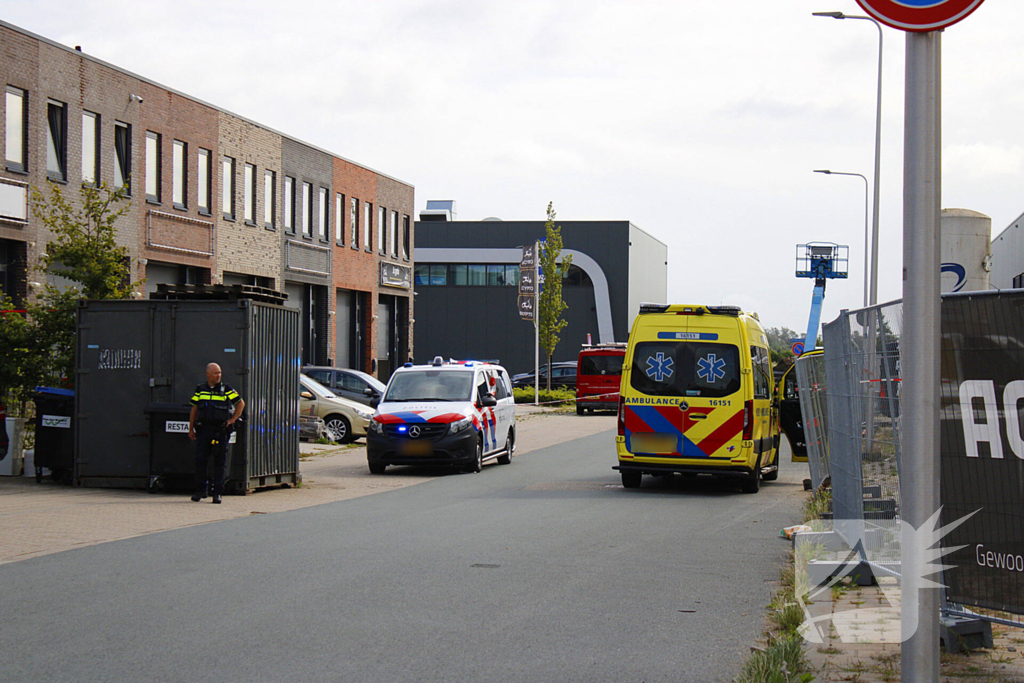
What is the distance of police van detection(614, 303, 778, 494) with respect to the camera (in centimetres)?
1433

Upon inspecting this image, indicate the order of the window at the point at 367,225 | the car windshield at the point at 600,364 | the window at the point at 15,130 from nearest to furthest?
the window at the point at 15,130
the car windshield at the point at 600,364
the window at the point at 367,225

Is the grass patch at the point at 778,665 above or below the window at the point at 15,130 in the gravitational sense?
below

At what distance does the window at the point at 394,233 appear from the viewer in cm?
4791

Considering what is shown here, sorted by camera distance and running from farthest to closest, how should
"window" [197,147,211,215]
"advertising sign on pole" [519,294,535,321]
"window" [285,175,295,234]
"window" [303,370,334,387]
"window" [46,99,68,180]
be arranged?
"advertising sign on pole" [519,294,535,321] → "window" [285,175,295,234] → "window" [197,147,211,215] → "window" [46,99,68,180] → "window" [303,370,334,387]

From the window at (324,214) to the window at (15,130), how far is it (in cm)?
1581

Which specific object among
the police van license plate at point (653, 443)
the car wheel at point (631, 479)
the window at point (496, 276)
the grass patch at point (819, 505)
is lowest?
the car wheel at point (631, 479)

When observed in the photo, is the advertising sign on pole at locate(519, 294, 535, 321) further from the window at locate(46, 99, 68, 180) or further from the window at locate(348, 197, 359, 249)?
the window at locate(46, 99, 68, 180)

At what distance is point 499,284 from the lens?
222 ft

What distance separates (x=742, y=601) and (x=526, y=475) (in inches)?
400

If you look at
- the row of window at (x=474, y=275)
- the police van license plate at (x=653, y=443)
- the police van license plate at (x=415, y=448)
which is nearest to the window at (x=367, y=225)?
the row of window at (x=474, y=275)

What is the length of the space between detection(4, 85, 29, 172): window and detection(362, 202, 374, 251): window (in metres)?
20.0

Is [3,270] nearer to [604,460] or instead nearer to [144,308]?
[144,308]

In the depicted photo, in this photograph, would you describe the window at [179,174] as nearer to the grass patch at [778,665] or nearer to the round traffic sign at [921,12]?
the grass patch at [778,665]

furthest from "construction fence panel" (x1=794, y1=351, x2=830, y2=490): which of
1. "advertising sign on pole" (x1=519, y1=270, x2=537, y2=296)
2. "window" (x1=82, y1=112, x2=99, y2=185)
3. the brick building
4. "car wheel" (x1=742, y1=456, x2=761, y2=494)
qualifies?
"advertising sign on pole" (x1=519, y1=270, x2=537, y2=296)
